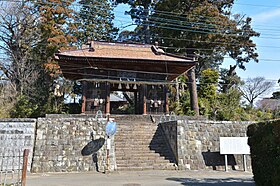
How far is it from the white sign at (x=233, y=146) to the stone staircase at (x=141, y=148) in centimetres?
212

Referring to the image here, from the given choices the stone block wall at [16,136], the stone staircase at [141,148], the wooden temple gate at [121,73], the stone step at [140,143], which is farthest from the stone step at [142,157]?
the wooden temple gate at [121,73]

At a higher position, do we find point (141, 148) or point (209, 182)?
point (141, 148)

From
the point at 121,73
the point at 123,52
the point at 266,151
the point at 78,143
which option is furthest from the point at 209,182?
the point at 123,52

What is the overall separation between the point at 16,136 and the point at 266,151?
8.72 m

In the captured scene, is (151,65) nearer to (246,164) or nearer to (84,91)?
(84,91)

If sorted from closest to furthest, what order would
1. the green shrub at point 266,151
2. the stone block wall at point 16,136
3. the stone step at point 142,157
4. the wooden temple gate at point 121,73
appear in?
the green shrub at point 266,151 → the stone block wall at point 16,136 → the stone step at point 142,157 → the wooden temple gate at point 121,73

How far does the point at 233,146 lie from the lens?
384 inches

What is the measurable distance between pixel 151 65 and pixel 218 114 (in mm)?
7199

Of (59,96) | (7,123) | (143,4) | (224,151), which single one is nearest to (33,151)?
(7,123)

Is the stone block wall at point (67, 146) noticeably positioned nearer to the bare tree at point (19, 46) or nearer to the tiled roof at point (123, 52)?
the tiled roof at point (123, 52)

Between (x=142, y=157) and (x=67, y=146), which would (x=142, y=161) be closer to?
(x=142, y=157)

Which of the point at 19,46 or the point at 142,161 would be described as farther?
the point at 19,46

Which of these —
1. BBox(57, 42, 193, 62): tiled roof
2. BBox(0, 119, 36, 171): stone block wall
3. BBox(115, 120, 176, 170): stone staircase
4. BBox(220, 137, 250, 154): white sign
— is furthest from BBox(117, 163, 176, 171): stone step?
BBox(57, 42, 193, 62): tiled roof

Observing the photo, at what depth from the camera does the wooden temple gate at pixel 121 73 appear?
47.4ft
